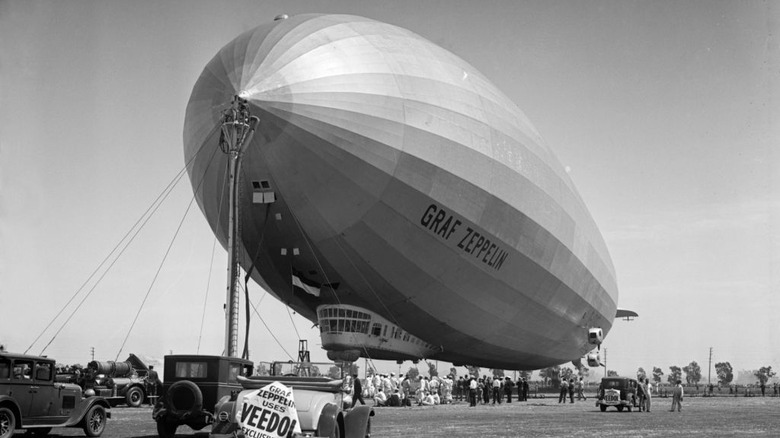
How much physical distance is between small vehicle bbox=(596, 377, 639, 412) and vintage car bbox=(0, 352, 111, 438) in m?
22.1

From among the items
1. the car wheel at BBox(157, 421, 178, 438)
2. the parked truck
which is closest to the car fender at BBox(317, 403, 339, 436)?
the car wheel at BBox(157, 421, 178, 438)

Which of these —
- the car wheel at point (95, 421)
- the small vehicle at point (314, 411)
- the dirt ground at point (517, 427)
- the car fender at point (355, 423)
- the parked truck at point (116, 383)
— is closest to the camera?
the small vehicle at point (314, 411)

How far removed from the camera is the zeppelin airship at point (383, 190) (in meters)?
25.0

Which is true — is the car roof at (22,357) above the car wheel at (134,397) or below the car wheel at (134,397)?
above

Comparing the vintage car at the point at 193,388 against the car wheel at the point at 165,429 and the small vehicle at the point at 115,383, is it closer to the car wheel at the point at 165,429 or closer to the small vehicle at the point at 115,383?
the car wheel at the point at 165,429

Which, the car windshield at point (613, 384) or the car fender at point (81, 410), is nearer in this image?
the car fender at point (81, 410)

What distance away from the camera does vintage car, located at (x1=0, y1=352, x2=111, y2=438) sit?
49.5 feet

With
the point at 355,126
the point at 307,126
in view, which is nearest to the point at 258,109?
the point at 307,126

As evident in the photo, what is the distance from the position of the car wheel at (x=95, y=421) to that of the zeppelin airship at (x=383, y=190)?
767 cm

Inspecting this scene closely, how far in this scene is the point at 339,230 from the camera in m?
27.6

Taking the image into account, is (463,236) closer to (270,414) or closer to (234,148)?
(234,148)

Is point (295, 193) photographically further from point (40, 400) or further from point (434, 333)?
point (40, 400)

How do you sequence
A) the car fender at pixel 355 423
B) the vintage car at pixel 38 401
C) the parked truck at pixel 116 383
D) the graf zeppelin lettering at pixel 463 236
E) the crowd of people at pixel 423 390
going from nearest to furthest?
Answer: the car fender at pixel 355 423 → the vintage car at pixel 38 401 → the graf zeppelin lettering at pixel 463 236 → the parked truck at pixel 116 383 → the crowd of people at pixel 423 390

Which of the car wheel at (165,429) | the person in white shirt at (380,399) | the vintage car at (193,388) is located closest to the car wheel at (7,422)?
the vintage car at (193,388)
